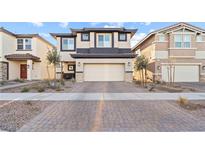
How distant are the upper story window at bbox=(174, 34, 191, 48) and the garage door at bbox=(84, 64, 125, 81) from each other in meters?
7.44

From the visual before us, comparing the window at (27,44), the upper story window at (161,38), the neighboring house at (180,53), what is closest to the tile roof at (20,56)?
the window at (27,44)

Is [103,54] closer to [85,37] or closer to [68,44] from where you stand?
[85,37]

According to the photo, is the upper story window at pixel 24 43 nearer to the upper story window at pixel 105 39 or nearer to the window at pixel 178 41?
the upper story window at pixel 105 39

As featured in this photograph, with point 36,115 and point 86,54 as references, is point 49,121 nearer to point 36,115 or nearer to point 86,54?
point 36,115

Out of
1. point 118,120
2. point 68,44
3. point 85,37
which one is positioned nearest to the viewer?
point 118,120

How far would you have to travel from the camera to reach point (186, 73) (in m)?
27.1

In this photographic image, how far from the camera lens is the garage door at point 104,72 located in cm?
2738

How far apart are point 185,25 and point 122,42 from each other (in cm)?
803

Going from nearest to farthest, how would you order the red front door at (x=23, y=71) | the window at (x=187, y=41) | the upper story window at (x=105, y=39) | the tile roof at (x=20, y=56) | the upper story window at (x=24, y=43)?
the window at (x=187, y=41) → the tile roof at (x=20, y=56) → the upper story window at (x=105, y=39) → the upper story window at (x=24, y=43) → the red front door at (x=23, y=71)

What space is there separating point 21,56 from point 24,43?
8.77 ft

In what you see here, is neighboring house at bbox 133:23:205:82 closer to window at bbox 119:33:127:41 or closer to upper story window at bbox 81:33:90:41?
window at bbox 119:33:127:41

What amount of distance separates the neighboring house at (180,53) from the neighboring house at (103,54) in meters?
3.45

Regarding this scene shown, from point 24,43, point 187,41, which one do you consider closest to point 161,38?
point 187,41

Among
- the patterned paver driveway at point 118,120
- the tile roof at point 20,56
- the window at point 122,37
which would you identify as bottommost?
the patterned paver driveway at point 118,120
